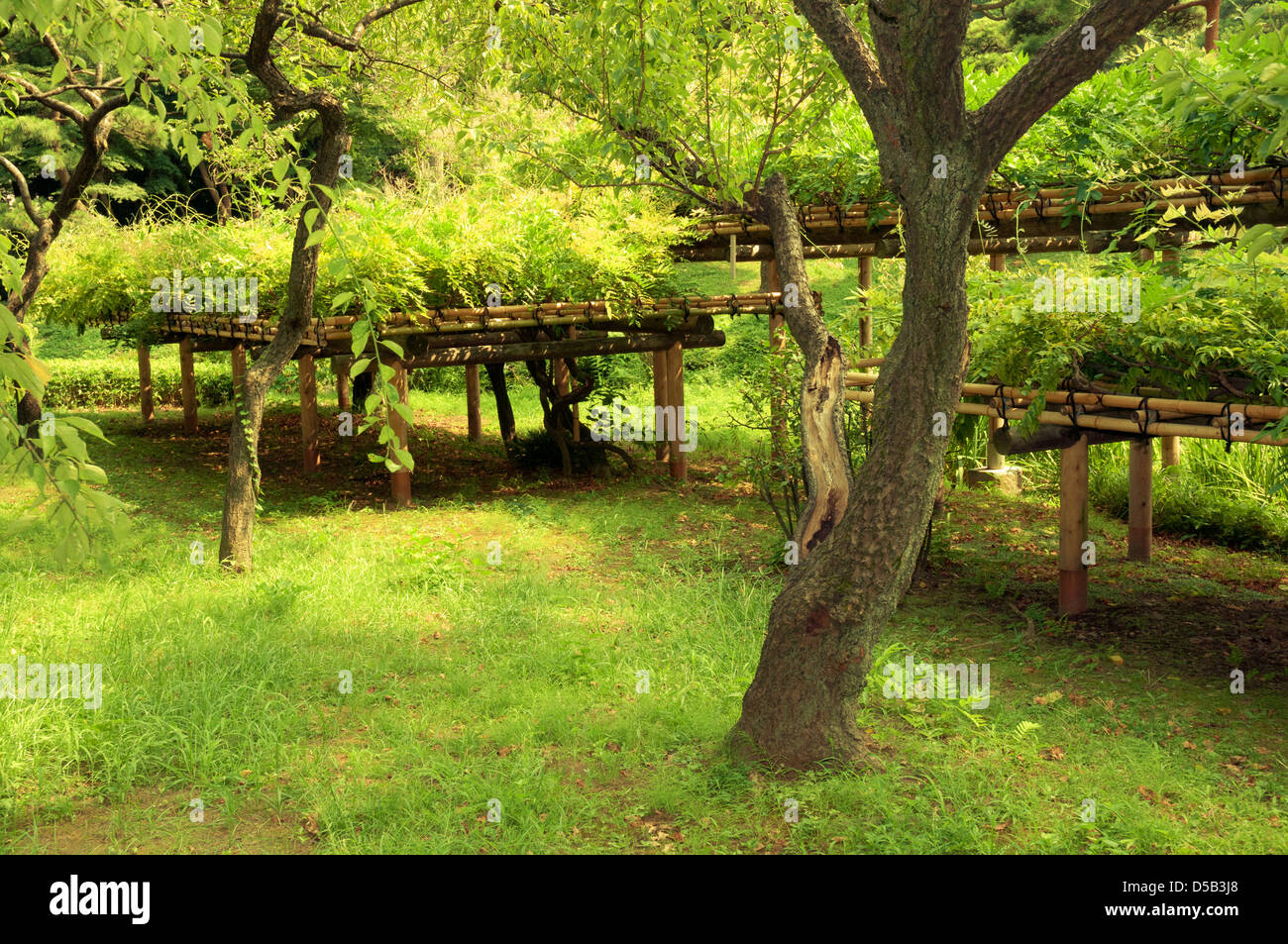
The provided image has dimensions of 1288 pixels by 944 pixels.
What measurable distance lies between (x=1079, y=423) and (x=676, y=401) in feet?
22.3

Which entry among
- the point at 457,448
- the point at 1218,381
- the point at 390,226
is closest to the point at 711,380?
the point at 457,448

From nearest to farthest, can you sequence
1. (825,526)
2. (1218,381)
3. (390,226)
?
(825,526)
(1218,381)
(390,226)

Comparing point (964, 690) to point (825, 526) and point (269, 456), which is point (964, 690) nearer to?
point (825, 526)

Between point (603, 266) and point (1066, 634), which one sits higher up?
point (603, 266)

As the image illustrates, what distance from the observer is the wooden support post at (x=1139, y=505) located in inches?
361

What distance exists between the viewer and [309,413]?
12.7 m

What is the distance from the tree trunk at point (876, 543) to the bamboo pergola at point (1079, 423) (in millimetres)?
2033

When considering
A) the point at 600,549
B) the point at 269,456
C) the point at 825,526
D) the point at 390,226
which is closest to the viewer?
the point at 825,526

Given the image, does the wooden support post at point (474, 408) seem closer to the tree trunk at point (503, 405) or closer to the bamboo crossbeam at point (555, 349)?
the tree trunk at point (503, 405)

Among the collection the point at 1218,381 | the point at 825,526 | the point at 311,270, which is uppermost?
the point at 311,270

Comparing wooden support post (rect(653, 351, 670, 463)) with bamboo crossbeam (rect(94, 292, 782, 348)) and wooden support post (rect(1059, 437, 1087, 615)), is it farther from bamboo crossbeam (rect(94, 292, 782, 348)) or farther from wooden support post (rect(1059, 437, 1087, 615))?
wooden support post (rect(1059, 437, 1087, 615))

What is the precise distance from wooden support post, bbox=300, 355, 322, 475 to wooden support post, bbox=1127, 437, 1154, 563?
8582mm

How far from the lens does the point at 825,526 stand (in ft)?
17.7
